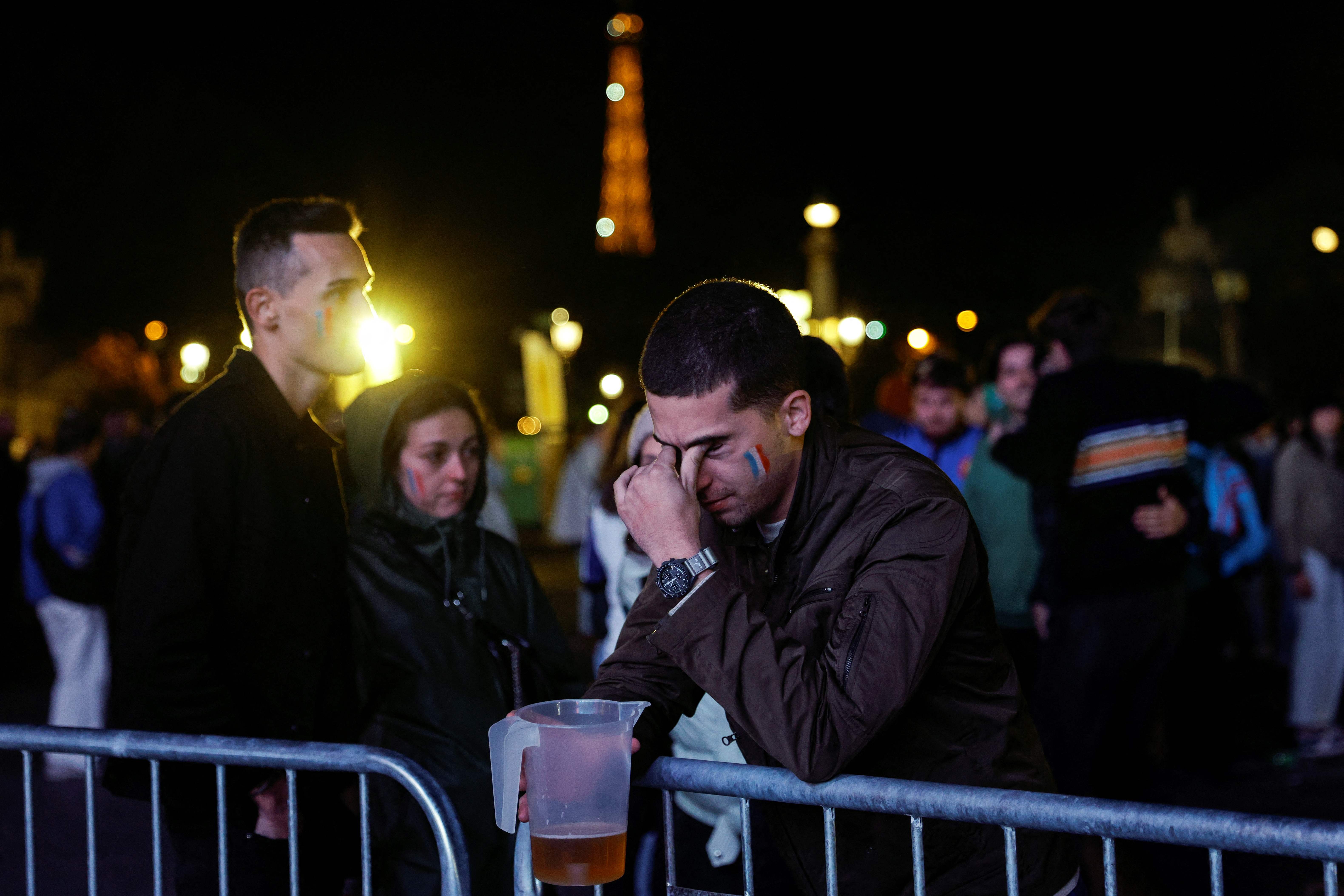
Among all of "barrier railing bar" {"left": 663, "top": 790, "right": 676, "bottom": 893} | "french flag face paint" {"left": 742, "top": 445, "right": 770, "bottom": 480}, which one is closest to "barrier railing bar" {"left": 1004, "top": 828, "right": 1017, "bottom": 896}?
"barrier railing bar" {"left": 663, "top": 790, "right": 676, "bottom": 893}

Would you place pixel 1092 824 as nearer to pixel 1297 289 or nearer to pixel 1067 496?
pixel 1067 496

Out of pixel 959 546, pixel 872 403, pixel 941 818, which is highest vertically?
pixel 872 403

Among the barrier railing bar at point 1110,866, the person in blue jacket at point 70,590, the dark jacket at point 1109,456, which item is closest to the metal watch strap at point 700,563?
the barrier railing bar at point 1110,866

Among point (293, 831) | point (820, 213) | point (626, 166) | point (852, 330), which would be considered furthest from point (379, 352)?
point (626, 166)

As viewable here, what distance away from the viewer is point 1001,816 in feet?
6.07

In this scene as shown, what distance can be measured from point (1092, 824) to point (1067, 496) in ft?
9.96

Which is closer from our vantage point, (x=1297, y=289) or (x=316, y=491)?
(x=316, y=491)

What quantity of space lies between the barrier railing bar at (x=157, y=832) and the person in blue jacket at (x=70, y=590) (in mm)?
5208

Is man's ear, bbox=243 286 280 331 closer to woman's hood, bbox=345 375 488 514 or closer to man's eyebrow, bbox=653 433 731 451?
woman's hood, bbox=345 375 488 514

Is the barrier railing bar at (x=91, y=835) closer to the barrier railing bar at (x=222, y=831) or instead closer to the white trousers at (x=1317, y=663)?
the barrier railing bar at (x=222, y=831)

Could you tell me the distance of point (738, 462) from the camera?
7.15 ft

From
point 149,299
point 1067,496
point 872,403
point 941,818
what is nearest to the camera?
point 941,818

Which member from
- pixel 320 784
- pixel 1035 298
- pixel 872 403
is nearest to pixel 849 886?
pixel 320 784

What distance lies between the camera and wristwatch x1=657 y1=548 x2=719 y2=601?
2.02 metres
